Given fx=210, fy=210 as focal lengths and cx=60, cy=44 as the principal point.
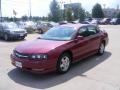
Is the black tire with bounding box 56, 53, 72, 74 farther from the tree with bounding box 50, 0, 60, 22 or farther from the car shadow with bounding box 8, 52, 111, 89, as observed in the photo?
the tree with bounding box 50, 0, 60, 22

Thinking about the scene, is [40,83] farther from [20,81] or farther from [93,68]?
[93,68]

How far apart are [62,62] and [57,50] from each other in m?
0.47

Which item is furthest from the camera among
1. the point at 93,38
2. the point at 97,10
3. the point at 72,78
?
the point at 97,10

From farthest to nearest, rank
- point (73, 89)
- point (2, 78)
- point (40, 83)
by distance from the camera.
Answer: point (2, 78)
point (40, 83)
point (73, 89)

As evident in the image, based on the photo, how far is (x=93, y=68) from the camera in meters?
7.25

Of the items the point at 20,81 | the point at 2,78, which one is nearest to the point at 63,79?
the point at 20,81

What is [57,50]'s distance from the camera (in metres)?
6.27

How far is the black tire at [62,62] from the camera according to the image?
20.9 ft

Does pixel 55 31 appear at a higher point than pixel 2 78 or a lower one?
higher

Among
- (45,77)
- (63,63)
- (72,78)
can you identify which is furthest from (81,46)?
(45,77)


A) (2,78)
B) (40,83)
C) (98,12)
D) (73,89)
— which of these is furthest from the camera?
(98,12)

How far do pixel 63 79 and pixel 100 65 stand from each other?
2063mm

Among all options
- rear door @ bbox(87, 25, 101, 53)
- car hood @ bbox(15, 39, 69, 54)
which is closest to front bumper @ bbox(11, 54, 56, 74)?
car hood @ bbox(15, 39, 69, 54)

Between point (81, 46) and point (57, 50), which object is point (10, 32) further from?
point (57, 50)
